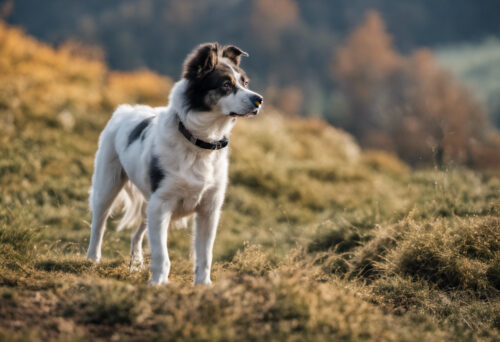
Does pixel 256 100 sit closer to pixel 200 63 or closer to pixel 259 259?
pixel 200 63

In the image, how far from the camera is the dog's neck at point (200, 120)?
3.40 m

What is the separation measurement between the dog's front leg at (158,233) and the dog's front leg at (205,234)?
0.30m

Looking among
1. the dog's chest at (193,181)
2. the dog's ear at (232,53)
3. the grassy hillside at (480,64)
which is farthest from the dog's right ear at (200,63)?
the grassy hillside at (480,64)

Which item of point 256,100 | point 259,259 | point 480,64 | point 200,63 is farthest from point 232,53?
point 480,64

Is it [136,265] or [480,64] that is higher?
[480,64]

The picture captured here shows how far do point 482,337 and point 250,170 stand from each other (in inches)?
247

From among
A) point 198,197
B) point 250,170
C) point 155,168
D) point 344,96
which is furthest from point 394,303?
point 344,96

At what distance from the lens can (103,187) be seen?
4.31 metres

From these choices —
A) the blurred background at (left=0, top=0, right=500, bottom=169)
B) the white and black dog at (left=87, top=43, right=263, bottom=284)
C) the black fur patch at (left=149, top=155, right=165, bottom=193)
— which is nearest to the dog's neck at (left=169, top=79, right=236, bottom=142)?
the white and black dog at (left=87, top=43, right=263, bottom=284)

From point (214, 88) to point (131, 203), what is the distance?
1778mm

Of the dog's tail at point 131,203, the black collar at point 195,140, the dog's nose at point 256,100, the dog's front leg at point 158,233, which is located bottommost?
the dog's tail at point 131,203

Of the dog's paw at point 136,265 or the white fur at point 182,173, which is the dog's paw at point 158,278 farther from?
the dog's paw at point 136,265

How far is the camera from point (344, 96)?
29.5m

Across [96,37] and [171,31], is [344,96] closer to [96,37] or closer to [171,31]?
[171,31]
